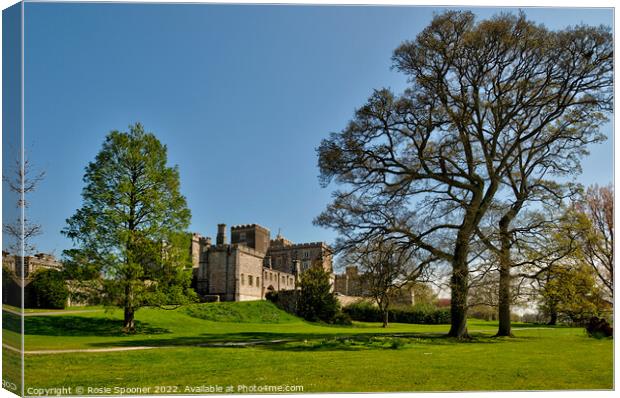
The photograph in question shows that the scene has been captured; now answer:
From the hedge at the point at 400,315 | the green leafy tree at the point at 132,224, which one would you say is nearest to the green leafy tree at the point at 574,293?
the green leafy tree at the point at 132,224

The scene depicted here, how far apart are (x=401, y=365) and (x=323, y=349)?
318 cm

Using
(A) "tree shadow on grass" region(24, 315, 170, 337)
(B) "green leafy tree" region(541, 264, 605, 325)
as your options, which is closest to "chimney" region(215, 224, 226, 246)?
(A) "tree shadow on grass" region(24, 315, 170, 337)

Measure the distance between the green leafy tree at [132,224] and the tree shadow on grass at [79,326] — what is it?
783mm

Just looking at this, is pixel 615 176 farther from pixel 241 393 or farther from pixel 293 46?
pixel 241 393

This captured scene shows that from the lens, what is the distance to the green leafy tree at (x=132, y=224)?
62.7ft

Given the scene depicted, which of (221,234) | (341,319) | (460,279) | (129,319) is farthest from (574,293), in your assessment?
(221,234)

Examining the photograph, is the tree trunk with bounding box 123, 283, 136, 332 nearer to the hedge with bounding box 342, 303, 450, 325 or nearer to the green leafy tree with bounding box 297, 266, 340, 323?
the green leafy tree with bounding box 297, 266, 340, 323

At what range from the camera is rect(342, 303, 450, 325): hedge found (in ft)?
122

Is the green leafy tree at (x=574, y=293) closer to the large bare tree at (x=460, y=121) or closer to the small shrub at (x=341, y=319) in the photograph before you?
the large bare tree at (x=460, y=121)

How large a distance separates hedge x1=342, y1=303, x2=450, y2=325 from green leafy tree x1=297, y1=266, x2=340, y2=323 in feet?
6.77

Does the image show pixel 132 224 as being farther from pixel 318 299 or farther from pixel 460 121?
pixel 318 299

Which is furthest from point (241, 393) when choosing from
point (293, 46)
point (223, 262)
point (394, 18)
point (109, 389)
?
point (223, 262)

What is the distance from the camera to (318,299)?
3638 centimetres

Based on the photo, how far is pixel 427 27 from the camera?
14.1 meters
